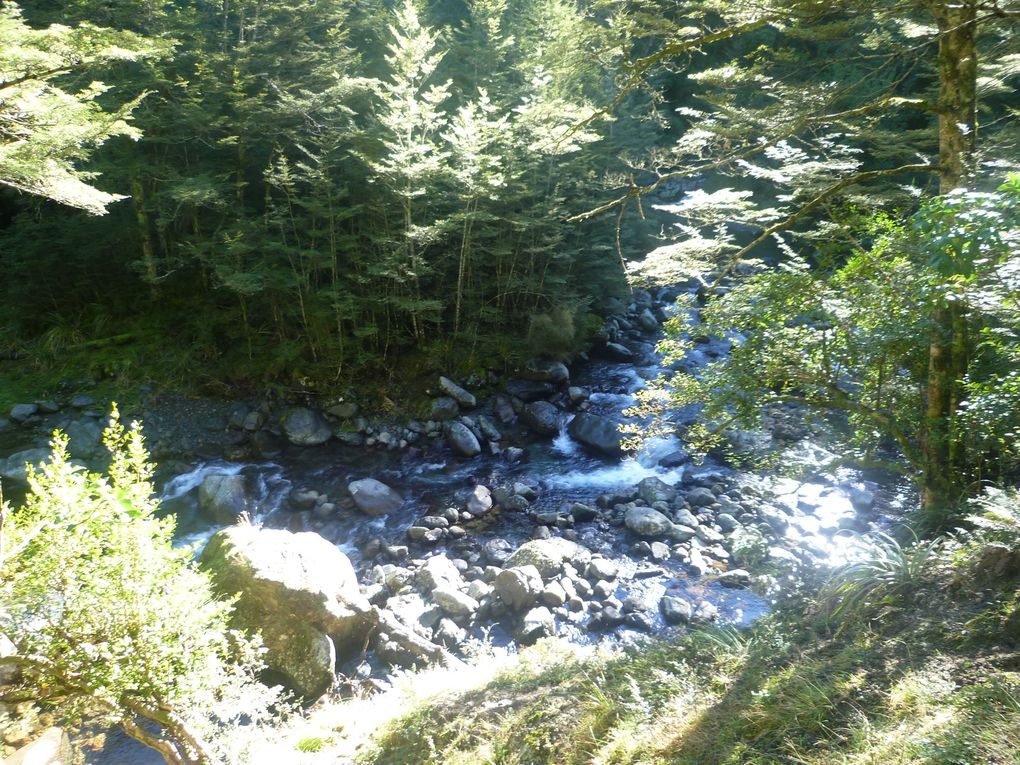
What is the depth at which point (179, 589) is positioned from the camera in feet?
12.2

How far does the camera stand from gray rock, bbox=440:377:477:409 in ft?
42.8

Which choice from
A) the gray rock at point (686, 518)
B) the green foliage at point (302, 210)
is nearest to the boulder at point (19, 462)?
the green foliage at point (302, 210)

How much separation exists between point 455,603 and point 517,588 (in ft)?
2.97

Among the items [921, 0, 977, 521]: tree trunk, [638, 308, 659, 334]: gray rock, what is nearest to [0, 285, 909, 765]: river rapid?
[921, 0, 977, 521]: tree trunk

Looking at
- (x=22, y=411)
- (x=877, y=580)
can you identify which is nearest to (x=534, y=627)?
(x=877, y=580)

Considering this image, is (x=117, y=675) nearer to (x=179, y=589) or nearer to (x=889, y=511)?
(x=179, y=589)

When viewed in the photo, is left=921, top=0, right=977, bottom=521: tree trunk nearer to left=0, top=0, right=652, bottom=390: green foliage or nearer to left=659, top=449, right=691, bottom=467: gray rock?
left=659, top=449, right=691, bottom=467: gray rock

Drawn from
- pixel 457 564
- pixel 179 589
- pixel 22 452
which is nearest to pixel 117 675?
pixel 179 589

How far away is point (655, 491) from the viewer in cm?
1008

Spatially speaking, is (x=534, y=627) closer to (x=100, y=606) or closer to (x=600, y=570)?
(x=600, y=570)

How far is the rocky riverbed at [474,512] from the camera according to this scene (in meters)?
6.82

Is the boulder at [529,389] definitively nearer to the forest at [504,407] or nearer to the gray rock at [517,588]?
the forest at [504,407]

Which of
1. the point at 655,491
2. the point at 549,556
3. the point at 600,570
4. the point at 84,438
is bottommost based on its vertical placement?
the point at 600,570

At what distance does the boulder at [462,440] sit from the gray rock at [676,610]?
5626 millimetres
